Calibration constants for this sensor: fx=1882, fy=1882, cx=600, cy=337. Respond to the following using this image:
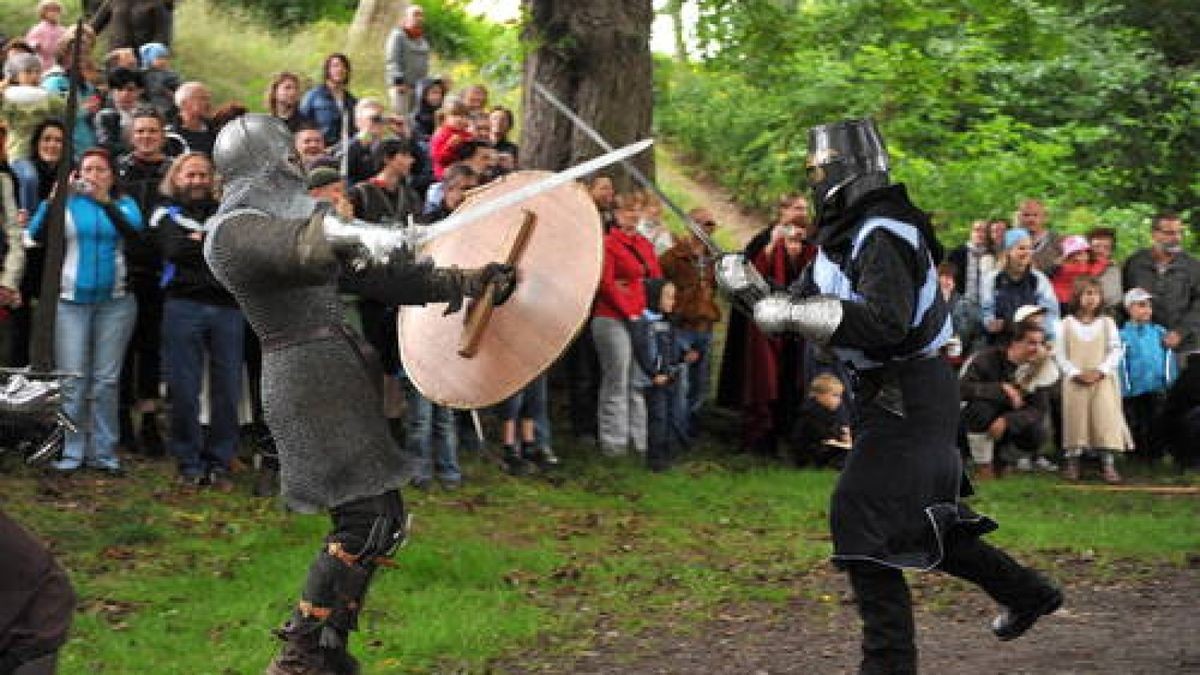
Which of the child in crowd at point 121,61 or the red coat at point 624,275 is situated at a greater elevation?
the child in crowd at point 121,61

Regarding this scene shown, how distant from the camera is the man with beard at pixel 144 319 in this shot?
10.3m

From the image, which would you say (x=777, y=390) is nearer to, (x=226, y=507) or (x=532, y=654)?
(x=226, y=507)

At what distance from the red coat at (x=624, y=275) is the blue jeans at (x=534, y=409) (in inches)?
25.4

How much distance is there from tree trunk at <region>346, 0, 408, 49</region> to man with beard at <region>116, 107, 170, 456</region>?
13.0 metres

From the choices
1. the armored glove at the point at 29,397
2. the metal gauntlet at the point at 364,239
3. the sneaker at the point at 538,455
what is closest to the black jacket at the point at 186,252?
the sneaker at the point at 538,455

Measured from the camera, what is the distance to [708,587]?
8.75m

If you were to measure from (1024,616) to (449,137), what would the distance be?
21.1ft

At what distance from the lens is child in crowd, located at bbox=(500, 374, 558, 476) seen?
1134cm

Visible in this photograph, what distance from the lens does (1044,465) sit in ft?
42.9

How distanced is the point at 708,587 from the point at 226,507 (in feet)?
8.38

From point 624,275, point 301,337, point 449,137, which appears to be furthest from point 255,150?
point 449,137

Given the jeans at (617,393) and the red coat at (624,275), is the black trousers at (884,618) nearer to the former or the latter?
the red coat at (624,275)

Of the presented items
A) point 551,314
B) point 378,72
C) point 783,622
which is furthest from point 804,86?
point 551,314

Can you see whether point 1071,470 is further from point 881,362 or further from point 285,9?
point 285,9
